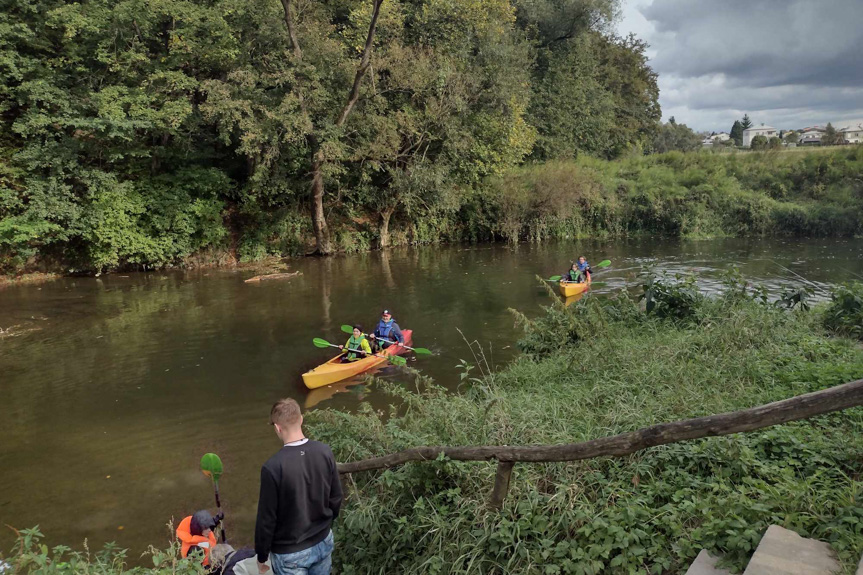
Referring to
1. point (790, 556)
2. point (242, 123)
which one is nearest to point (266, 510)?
point (790, 556)

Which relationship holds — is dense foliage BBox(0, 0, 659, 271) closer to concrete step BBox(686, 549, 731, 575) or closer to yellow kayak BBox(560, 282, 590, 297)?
yellow kayak BBox(560, 282, 590, 297)

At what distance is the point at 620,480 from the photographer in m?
3.82

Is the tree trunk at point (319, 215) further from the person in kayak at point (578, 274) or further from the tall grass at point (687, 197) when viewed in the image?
the person in kayak at point (578, 274)

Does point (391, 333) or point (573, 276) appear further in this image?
point (573, 276)

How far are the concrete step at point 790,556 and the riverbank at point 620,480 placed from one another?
7 cm

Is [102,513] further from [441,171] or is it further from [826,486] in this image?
[441,171]

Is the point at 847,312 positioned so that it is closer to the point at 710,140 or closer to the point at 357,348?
the point at 357,348

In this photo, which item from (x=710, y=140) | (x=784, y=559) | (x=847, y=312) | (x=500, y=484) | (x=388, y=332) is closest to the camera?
(x=784, y=559)

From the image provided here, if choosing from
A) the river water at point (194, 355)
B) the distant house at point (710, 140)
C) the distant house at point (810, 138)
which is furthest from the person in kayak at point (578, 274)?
the distant house at point (710, 140)

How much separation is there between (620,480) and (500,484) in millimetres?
911

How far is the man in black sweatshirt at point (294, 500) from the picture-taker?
3.02m

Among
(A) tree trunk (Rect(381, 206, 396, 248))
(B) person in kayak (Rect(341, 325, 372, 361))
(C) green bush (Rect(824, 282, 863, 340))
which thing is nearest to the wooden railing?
(C) green bush (Rect(824, 282, 863, 340))

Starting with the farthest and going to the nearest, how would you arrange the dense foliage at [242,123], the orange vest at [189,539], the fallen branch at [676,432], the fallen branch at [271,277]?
the fallen branch at [271,277], the dense foliage at [242,123], the orange vest at [189,539], the fallen branch at [676,432]

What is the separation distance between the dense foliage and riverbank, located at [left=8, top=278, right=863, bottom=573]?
17509mm
